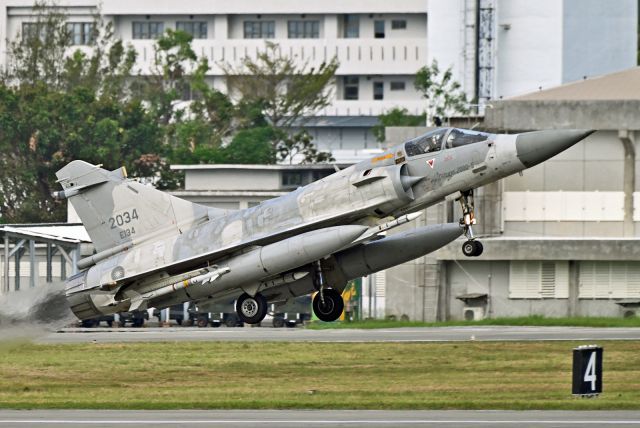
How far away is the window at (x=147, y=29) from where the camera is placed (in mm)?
124125

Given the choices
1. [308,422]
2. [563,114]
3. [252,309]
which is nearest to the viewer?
[308,422]

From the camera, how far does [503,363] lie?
4397cm

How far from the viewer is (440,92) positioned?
93.5 meters

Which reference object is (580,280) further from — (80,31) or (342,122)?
(80,31)

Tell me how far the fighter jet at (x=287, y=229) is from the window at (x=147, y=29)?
85201mm

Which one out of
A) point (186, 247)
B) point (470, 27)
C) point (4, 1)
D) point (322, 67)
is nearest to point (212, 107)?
point (322, 67)

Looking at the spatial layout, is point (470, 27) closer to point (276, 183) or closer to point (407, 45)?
point (407, 45)

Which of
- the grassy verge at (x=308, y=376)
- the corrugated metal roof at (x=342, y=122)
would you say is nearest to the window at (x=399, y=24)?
the corrugated metal roof at (x=342, y=122)

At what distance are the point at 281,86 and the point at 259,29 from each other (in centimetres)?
1128

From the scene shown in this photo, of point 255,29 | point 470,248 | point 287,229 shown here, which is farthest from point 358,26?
point 470,248

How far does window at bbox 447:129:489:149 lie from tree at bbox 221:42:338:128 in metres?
71.3

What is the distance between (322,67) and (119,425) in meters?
81.4

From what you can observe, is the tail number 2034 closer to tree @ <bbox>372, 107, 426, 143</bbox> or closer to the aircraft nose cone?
the aircraft nose cone

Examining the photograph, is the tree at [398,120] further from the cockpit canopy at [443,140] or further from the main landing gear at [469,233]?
the main landing gear at [469,233]
